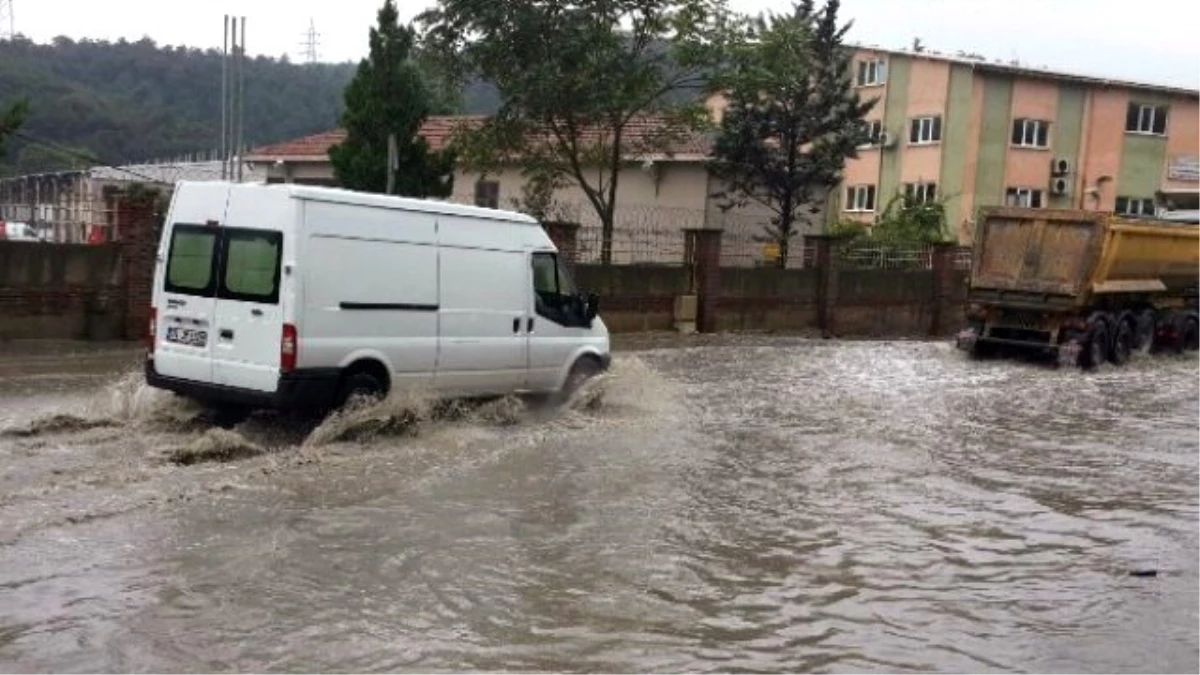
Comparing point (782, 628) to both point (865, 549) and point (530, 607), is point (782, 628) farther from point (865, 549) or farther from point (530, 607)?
point (865, 549)

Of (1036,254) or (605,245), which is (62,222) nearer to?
(605,245)

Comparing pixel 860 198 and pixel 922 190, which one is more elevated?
Answer: pixel 922 190

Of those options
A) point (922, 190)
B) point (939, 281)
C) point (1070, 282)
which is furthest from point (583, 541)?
point (922, 190)

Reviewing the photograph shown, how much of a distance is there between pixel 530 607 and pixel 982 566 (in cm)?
304

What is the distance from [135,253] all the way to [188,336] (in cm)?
713

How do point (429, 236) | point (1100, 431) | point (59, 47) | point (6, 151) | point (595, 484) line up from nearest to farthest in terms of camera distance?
point (595, 484)
point (429, 236)
point (1100, 431)
point (6, 151)
point (59, 47)

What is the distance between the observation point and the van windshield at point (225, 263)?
31.8 feet

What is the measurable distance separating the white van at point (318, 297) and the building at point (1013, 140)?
2917cm

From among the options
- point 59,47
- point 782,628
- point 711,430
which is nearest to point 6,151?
point 711,430

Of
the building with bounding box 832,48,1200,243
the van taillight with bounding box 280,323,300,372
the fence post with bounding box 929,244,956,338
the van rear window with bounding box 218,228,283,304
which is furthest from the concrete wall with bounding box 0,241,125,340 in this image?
the building with bounding box 832,48,1200,243

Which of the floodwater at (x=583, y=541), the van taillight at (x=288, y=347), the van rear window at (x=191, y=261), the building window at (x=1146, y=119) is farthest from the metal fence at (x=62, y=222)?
the building window at (x=1146, y=119)

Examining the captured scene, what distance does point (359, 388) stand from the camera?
10242 millimetres

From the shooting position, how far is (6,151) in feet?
49.6

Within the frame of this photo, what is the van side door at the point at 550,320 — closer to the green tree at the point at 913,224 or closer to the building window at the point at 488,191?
A: the green tree at the point at 913,224
